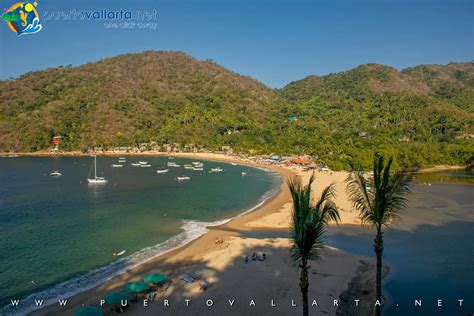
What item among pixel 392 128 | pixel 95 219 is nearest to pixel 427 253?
pixel 95 219

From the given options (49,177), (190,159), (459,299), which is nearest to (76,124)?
(190,159)

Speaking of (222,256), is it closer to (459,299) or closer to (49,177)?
(459,299)

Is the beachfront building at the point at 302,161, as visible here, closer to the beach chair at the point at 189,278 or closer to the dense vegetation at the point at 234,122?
the dense vegetation at the point at 234,122

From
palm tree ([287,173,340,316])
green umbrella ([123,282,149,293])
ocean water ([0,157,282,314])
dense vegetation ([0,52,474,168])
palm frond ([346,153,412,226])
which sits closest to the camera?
palm tree ([287,173,340,316])

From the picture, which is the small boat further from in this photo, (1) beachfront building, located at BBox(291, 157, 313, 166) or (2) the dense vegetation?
(1) beachfront building, located at BBox(291, 157, 313, 166)

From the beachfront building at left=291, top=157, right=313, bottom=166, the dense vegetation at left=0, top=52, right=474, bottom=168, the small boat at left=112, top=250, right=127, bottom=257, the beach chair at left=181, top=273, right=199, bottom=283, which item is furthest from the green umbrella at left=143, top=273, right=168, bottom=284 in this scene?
the beachfront building at left=291, top=157, right=313, bottom=166

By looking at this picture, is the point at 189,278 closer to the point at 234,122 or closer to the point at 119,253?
the point at 119,253
